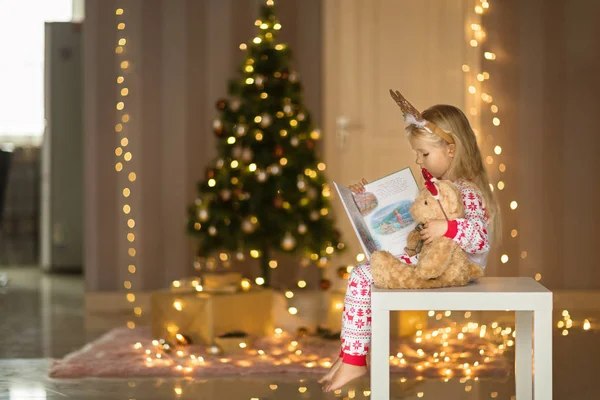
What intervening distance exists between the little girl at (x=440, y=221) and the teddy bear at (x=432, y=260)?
0.03 metres

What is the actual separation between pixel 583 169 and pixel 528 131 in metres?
0.39

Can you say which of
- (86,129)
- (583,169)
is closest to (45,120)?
(86,129)

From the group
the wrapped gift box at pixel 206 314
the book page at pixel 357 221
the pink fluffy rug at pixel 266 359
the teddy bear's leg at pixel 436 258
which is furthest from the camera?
the wrapped gift box at pixel 206 314

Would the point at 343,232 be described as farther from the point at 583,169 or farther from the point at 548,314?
the point at 548,314

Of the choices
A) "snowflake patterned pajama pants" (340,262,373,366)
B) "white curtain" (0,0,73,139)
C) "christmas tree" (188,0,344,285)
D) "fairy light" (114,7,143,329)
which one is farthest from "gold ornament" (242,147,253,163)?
"white curtain" (0,0,73,139)

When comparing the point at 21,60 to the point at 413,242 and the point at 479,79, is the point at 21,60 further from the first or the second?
the point at 413,242

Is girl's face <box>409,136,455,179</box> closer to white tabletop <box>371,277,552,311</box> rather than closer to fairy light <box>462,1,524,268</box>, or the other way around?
white tabletop <box>371,277,552,311</box>

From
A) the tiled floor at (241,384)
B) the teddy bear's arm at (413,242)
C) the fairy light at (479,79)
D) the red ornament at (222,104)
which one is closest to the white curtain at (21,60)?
the red ornament at (222,104)

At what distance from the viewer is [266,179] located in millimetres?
4770

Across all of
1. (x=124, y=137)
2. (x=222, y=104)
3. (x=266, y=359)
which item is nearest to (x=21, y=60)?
(x=124, y=137)

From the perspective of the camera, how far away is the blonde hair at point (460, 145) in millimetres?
2760

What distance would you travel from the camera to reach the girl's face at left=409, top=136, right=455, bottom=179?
9.08 feet

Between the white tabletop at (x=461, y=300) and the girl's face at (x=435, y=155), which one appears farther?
the girl's face at (x=435, y=155)

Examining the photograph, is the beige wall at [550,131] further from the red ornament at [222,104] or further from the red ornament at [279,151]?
the red ornament at [222,104]
